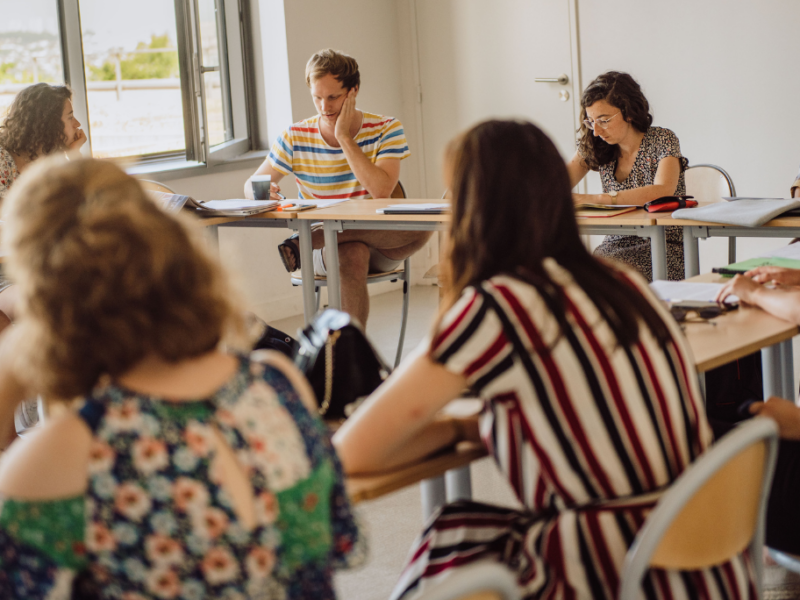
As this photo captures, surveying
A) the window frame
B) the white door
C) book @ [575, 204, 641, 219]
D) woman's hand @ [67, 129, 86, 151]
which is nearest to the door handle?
the white door

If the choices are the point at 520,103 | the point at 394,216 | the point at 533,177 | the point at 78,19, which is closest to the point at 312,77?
the point at 394,216

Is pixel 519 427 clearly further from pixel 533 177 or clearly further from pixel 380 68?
pixel 380 68

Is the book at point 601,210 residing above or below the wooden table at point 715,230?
above

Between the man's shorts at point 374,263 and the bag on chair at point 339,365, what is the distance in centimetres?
222

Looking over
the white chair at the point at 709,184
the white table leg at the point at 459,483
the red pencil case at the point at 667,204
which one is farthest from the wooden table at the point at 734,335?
the white chair at the point at 709,184

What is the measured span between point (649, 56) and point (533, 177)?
3823 mm

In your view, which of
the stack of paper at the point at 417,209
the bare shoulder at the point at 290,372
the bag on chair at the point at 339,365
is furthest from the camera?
the stack of paper at the point at 417,209

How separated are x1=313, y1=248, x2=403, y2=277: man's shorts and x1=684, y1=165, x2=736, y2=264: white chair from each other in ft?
3.84

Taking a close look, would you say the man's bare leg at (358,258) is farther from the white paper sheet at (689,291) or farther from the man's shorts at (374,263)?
the white paper sheet at (689,291)

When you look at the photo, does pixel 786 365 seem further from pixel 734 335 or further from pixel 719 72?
pixel 719 72

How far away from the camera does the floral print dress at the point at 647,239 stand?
122 inches

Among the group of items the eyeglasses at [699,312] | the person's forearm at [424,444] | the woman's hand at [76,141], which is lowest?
the person's forearm at [424,444]

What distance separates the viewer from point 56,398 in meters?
0.86

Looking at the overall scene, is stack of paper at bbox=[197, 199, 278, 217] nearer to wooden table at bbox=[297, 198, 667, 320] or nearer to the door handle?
wooden table at bbox=[297, 198, 667, 320]
